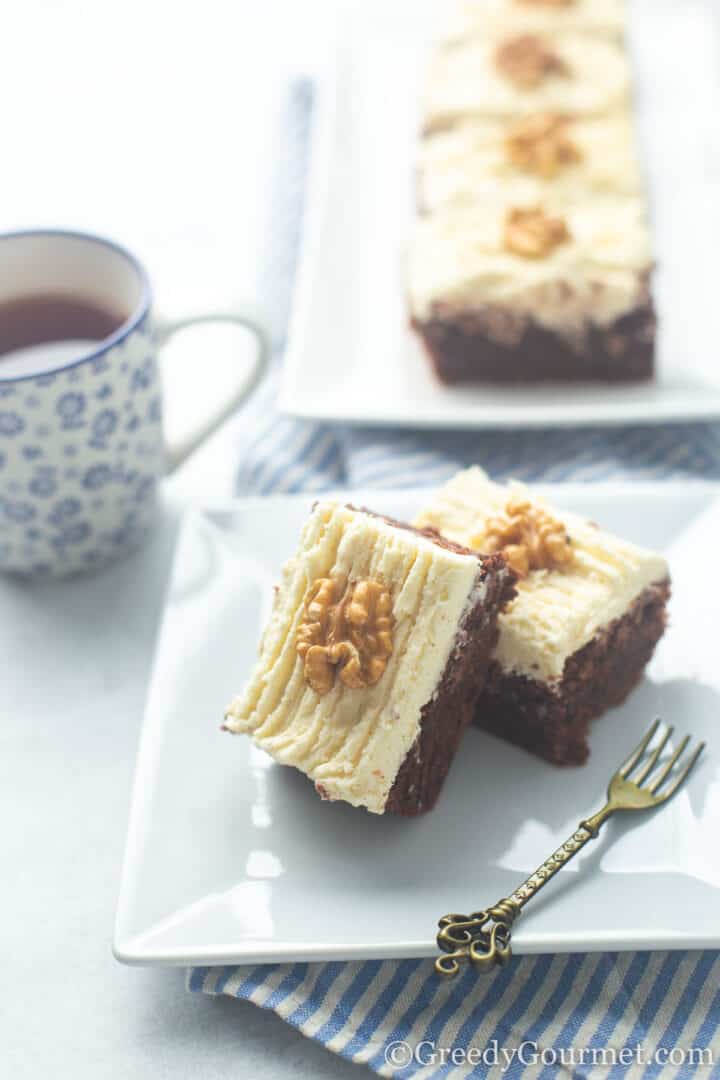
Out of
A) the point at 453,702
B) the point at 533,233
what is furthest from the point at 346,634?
the point at 533,233

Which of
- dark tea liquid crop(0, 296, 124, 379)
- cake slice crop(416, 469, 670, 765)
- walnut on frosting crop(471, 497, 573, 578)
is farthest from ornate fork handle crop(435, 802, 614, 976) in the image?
dark tea liquid crop(0, 296, 124, 379)

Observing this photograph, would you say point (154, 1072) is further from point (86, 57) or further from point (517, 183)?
point (86, 57)

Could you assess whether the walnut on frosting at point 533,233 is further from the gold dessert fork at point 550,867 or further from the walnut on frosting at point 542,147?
the gold dessert fork at point 550,867

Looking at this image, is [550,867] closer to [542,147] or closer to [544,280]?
[544,280]

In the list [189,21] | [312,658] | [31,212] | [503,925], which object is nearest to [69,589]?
[312,658]

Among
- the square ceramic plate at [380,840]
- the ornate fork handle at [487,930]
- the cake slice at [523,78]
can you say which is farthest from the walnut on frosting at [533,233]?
the ornate fork handle at [487,930]

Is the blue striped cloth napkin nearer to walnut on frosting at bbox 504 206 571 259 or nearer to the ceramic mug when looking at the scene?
the ceramic mug
